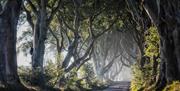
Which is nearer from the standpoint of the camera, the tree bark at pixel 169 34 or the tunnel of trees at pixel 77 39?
the tree bark at pixel 169 34

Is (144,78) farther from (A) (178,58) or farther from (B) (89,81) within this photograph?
(B) (89,81)

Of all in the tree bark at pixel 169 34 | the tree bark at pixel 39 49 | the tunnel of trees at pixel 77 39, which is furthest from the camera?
the tree bark at pixel 39 49

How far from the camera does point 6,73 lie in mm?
18672

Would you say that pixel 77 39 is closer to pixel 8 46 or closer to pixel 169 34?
pixel 8 46

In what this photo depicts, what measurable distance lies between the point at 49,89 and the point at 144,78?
5.94 m

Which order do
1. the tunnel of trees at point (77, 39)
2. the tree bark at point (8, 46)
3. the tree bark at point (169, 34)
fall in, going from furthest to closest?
the tree bark at point (8, 46) < the tunnel of trees at point (77, 39) < the tree bark at point (169, 34)

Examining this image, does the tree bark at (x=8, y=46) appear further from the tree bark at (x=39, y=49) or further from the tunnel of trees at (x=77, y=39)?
the tree bark at (x=39, y=49)

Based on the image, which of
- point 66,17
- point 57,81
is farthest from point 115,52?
point 57,81

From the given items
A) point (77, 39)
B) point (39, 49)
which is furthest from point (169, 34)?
point (77, 39)

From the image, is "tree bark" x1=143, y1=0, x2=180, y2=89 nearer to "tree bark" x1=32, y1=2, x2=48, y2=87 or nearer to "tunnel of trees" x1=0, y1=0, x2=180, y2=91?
"tunnel of trees" x1=0, y1=0, x2=180, y2=91

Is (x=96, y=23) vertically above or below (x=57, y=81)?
above

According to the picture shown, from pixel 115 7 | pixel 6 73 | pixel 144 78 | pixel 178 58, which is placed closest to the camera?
pixel 178 58

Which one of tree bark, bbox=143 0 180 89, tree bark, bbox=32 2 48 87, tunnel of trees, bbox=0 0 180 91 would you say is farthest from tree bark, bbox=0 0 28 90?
tree bark, bbox=143 0 180 89

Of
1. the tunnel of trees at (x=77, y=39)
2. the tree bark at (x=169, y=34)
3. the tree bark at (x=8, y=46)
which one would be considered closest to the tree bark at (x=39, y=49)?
the tunnel of trees at (x=77, y=39)
